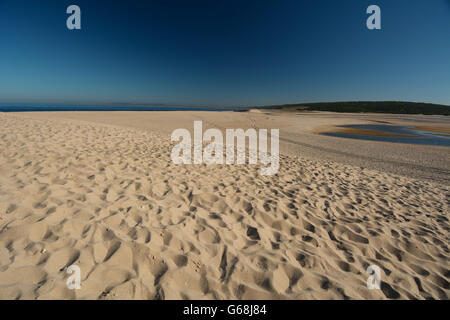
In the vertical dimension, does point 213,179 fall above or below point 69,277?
above

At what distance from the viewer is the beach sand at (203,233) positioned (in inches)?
107

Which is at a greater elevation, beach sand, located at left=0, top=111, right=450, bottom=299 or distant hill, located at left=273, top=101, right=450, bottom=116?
distant hill, located at left=273, top=101, right=450, bottom=116

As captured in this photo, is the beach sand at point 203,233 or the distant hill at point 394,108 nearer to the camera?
the beach sand at point 203,233

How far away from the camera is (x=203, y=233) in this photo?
Result: 3691mm

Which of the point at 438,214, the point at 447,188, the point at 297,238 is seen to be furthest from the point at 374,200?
the point at 447,188

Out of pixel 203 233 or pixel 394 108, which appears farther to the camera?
pixel 394 108

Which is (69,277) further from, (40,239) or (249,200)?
(249,200)

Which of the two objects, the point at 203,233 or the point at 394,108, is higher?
the point at 394,108

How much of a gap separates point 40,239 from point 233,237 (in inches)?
125

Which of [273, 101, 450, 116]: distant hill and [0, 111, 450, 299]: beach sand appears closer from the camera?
[0, 111, 450, 299]: beach sand

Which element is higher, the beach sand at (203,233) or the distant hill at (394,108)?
the distant hill at (394,108)

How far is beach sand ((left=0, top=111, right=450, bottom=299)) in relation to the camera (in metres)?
2.71

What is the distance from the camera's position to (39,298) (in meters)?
2.31
